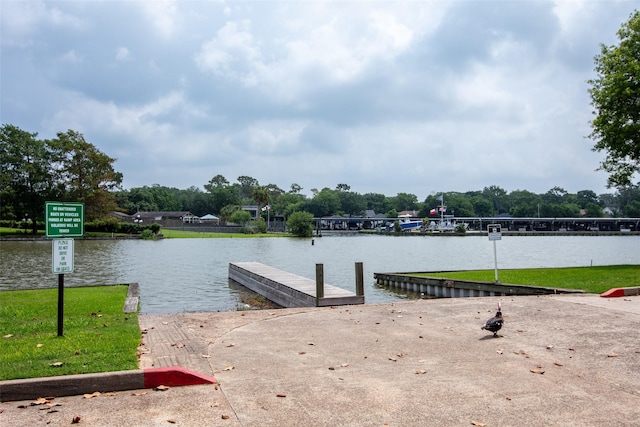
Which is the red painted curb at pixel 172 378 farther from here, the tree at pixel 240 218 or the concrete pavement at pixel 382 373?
the tree at pixel 240 218

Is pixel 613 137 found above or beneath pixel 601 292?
above

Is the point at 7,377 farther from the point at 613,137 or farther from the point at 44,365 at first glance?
the point at 613,137

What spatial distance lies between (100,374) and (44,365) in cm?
104

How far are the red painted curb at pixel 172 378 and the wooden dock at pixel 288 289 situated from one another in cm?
859

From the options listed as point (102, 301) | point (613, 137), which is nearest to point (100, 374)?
point (102, 301)

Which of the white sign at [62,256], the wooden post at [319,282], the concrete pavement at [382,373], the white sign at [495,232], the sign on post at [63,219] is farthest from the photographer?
the white sign at [495,232]

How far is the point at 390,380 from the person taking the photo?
6.83 metres

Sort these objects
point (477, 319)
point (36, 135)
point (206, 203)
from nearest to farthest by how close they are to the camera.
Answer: point (477, 319) < point (36, 135) < point (206, 203)

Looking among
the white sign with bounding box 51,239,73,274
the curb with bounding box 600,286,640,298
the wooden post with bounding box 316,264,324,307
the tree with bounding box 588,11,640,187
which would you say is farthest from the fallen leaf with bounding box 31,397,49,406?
the tree with bounding box 588,11,640,187

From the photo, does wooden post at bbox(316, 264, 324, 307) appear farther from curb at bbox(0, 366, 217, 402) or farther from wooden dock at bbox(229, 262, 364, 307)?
curb at bbox(0, 366, 217, 402)

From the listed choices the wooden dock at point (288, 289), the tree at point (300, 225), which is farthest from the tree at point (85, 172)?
the wooden dock at point (288, 289)

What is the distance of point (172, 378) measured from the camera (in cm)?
648

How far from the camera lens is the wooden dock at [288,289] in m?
15.7

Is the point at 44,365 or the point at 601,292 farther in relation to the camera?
the point at 601,292
